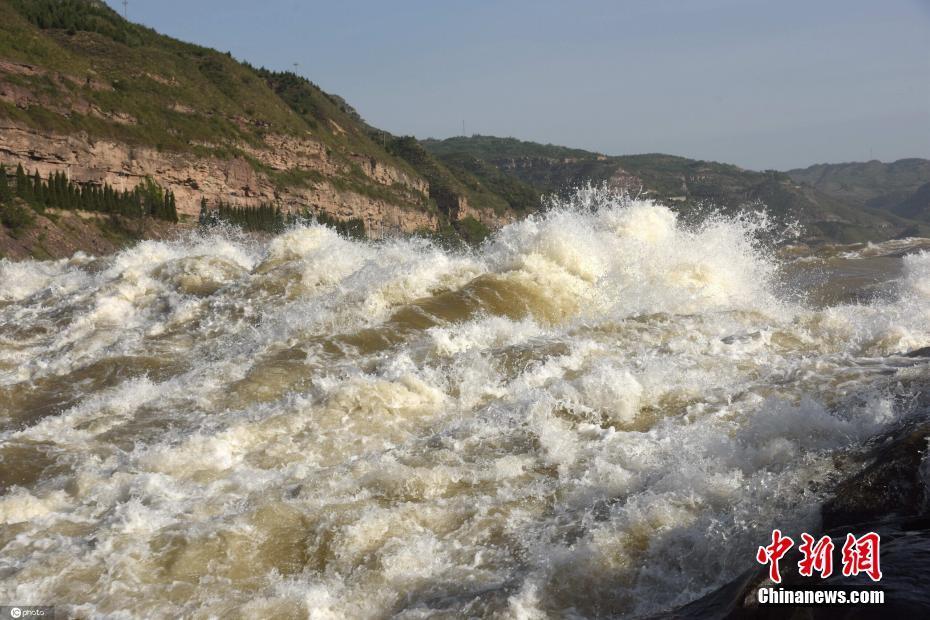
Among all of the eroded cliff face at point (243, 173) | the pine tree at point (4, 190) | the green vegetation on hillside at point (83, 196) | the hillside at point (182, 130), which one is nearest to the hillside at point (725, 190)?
the eroded cliff face at point (243, 173)

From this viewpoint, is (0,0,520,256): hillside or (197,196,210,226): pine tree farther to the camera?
(197,196,210,226): pine tree

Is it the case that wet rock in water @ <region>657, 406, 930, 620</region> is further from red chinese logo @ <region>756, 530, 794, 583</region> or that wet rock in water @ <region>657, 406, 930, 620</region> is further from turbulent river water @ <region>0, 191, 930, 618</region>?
turbulent river water @ <region>0, 191, 930, 618</region>

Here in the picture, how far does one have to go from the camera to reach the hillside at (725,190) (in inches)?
4373

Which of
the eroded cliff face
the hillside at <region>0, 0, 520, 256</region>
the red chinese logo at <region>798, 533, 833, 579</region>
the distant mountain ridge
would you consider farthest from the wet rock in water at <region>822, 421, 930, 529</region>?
the eroded cliff face

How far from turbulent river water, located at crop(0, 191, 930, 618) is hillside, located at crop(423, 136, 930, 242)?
91.8 meters

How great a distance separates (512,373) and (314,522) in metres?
4.32

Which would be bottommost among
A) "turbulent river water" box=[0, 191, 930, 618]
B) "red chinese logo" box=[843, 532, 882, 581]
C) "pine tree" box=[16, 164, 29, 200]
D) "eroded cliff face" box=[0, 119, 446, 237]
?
"turbulent river water" box=[0, 191, 930, 618]

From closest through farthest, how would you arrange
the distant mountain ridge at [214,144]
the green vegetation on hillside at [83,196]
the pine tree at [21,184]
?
the green vegetation on hillside at [83,196] → the pine tree at [21,184] → the distant mountain ridge at [214,144]

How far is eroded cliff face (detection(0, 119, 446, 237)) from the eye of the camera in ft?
149

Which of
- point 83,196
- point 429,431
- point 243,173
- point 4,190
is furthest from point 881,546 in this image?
point 243,173

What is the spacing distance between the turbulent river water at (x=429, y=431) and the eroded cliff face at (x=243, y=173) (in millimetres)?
35319

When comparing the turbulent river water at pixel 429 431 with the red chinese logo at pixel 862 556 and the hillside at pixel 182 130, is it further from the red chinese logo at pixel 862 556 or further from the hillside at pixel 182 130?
the hillside at pixel 182 130

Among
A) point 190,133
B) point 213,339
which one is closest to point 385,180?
point 190,133

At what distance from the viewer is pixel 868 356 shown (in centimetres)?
991
